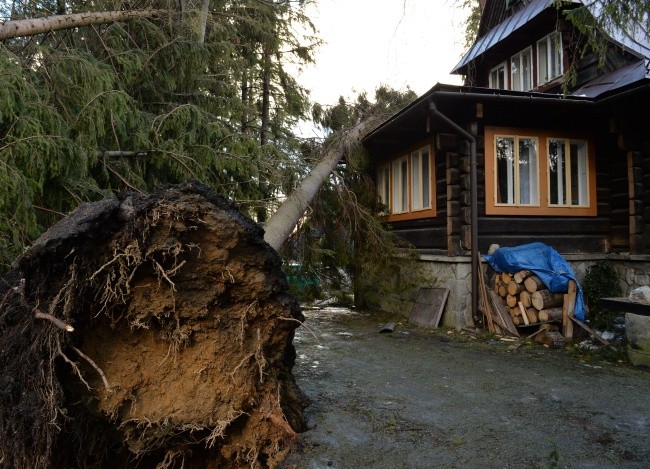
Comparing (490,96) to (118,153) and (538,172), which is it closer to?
(538,172)

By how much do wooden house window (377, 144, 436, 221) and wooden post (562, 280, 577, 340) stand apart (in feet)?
9.55

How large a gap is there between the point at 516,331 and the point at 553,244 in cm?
204

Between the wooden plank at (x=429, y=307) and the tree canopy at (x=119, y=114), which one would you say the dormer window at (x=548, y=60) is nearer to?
the wooden plank at (x=429, y=307)

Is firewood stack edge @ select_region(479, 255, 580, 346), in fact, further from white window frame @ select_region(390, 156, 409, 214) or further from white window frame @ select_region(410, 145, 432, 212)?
white window frame @ select_region(390, 156, 409, 214)

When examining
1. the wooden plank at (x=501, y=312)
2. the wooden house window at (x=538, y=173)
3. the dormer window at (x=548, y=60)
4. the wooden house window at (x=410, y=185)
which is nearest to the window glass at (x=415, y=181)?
the wooden house window at (x=410, y=185)

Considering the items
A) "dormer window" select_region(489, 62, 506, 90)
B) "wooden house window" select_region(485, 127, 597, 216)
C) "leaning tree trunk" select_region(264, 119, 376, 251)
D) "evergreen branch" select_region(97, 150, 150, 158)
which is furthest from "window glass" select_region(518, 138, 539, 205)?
"evergreen branch" select_region(97, 150, 150, 158)

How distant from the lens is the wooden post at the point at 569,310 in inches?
267

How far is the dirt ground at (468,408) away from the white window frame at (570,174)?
3316mm

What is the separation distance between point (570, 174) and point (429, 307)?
362cm

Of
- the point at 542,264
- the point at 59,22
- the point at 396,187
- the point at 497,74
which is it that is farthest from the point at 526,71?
the point at 59,22

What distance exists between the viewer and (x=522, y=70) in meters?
11.1

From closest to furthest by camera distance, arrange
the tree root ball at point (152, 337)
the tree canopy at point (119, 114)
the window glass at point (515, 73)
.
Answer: the tree root ball at point (152, 337)
the tree canopy at point (119, 114)
the window glass at point (515, 73)

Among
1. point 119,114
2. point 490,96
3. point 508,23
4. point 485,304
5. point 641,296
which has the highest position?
point 508,23

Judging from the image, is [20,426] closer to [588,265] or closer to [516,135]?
[516,135]
